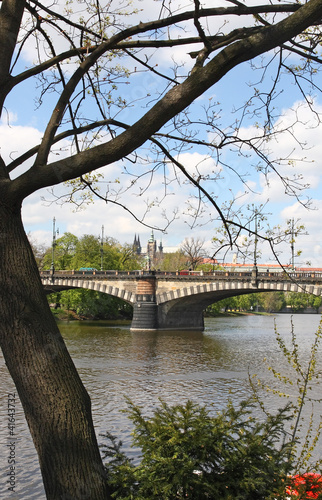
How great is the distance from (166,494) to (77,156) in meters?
2.36

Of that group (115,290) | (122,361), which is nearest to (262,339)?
(115,290)

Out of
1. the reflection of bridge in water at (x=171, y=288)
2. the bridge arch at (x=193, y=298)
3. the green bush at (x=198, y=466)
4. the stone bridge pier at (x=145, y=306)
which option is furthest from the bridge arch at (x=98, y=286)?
the green bush at (x=198, y=466)

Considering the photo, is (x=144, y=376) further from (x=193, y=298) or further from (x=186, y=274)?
(x=193, y=298)

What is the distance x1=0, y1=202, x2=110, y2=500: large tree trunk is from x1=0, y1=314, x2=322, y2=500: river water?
1574 mm

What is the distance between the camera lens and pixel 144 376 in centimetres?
1716

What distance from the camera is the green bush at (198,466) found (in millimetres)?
3568

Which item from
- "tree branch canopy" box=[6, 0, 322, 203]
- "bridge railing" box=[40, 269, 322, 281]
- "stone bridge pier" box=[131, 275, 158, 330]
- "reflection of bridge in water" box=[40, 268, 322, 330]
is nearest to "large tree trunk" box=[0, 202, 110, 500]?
"tree branch canopy" box=[6, 0, 322, 203]

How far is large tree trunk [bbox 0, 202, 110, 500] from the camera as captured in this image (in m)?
3.29

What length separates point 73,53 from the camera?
183 inches

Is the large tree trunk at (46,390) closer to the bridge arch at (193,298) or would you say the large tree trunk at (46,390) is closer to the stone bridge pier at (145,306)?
the bridge arch at (193,298)

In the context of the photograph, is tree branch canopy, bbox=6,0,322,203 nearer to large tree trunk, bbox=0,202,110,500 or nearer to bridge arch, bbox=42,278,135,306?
large tree trunk, bbox=0,202,110,500

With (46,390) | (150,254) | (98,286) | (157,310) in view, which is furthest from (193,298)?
(150,254)

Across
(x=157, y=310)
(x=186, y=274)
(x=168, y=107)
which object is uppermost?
(x=168, y=107)

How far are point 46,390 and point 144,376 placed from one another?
14243 millimetres
